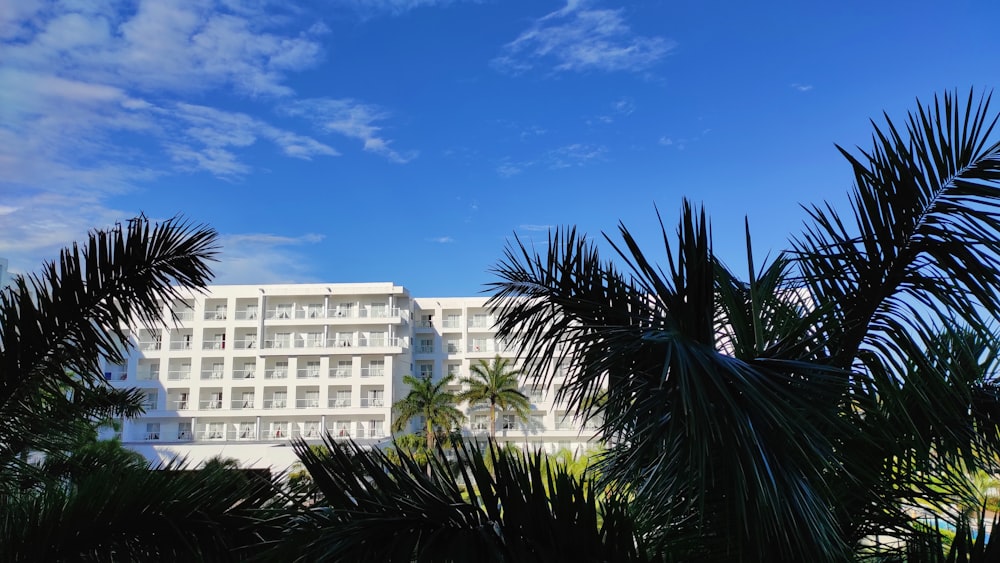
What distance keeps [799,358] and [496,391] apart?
38.7 meters

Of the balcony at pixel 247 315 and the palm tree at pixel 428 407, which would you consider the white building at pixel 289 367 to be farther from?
the palm tree at pixel 428 407

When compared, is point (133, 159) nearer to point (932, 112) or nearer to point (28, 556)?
point (28, 556)

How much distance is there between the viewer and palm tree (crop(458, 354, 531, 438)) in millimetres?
40094

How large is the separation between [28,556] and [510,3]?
790 cm

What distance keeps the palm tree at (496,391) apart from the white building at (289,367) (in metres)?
0.93

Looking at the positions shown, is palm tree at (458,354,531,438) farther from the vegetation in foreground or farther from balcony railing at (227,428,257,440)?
the vegetation in foreground

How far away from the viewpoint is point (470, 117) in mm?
17172

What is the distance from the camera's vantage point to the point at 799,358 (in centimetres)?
190

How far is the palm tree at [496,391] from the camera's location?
40.1 meters

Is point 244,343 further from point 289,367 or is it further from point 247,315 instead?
point 289,367

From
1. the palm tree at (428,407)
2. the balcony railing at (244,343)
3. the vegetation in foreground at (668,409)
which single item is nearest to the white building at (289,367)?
the balcony railing at (244,343)

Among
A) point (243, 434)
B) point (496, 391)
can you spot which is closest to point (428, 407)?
point (496, 391)

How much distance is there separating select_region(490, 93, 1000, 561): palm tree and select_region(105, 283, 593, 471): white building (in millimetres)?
36295

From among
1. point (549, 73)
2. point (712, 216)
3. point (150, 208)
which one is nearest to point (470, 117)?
point (549, 73)
